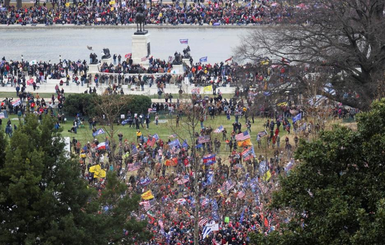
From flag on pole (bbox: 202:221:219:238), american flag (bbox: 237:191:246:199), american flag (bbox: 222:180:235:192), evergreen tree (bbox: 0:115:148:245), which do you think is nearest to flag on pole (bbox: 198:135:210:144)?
american flag (bbox: 222:180:235:192)

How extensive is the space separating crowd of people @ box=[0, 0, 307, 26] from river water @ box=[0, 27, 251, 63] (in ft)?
3.94

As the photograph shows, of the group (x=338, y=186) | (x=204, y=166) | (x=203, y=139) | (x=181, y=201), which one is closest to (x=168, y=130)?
(x=203, y=139)

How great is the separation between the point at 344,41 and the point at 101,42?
3893 cm

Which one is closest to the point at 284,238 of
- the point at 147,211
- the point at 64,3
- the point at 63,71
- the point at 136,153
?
the point at 147,211

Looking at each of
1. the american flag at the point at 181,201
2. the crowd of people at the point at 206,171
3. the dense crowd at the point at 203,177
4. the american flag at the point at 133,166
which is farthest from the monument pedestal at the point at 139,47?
the american flag at the point at 181,201

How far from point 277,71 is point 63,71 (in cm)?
2519

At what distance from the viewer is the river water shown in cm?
8262

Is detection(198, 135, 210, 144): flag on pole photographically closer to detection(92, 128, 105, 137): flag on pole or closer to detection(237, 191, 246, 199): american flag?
detection(92, 128, 105, 137): flag on pole

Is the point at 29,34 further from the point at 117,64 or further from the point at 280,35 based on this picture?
the point at 280,35

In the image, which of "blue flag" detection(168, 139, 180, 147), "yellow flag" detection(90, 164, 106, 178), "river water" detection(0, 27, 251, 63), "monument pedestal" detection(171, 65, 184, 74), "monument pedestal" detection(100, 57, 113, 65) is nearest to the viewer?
"yellow flag" detection(90, 164, 106, 178)

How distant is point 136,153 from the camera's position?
48.0 m

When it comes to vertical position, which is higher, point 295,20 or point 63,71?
point 295,20

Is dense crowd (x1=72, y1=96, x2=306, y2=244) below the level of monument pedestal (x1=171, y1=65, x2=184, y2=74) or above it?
above

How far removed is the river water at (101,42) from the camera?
8262 centimetres
